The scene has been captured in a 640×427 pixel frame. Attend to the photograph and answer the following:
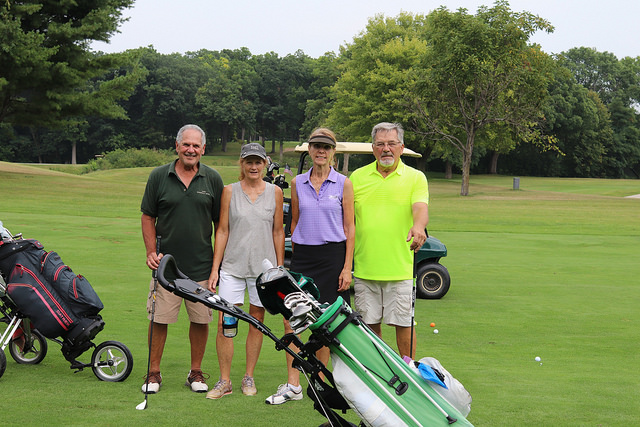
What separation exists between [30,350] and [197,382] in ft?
4.95

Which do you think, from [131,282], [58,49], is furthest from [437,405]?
[58,49]

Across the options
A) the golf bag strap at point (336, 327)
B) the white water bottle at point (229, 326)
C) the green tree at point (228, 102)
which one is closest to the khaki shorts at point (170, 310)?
the white water bottle at point (229, 326)

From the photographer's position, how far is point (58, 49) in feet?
98.9

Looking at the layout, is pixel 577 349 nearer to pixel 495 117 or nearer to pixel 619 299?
pixel 619 299

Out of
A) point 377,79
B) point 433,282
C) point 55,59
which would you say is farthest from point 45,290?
point 377,79

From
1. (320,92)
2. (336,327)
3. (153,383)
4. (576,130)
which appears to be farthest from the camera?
(320,92)

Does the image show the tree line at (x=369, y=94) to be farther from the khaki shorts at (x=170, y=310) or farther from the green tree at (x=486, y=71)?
the khaki shorts at (x=170, y=310)

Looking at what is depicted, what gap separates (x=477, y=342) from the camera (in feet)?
21.3

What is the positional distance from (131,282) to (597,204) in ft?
89.3

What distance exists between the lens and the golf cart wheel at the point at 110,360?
192 inches

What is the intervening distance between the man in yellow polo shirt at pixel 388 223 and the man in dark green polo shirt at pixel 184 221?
107cm

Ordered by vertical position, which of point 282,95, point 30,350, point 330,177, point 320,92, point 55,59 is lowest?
point 30,350

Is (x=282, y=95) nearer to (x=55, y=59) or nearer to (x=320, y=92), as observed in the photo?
(x=320, y=92)

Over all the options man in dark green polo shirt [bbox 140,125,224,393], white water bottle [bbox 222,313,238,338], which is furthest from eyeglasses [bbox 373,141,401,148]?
white water bottle [bbox 222,313,238,338]
